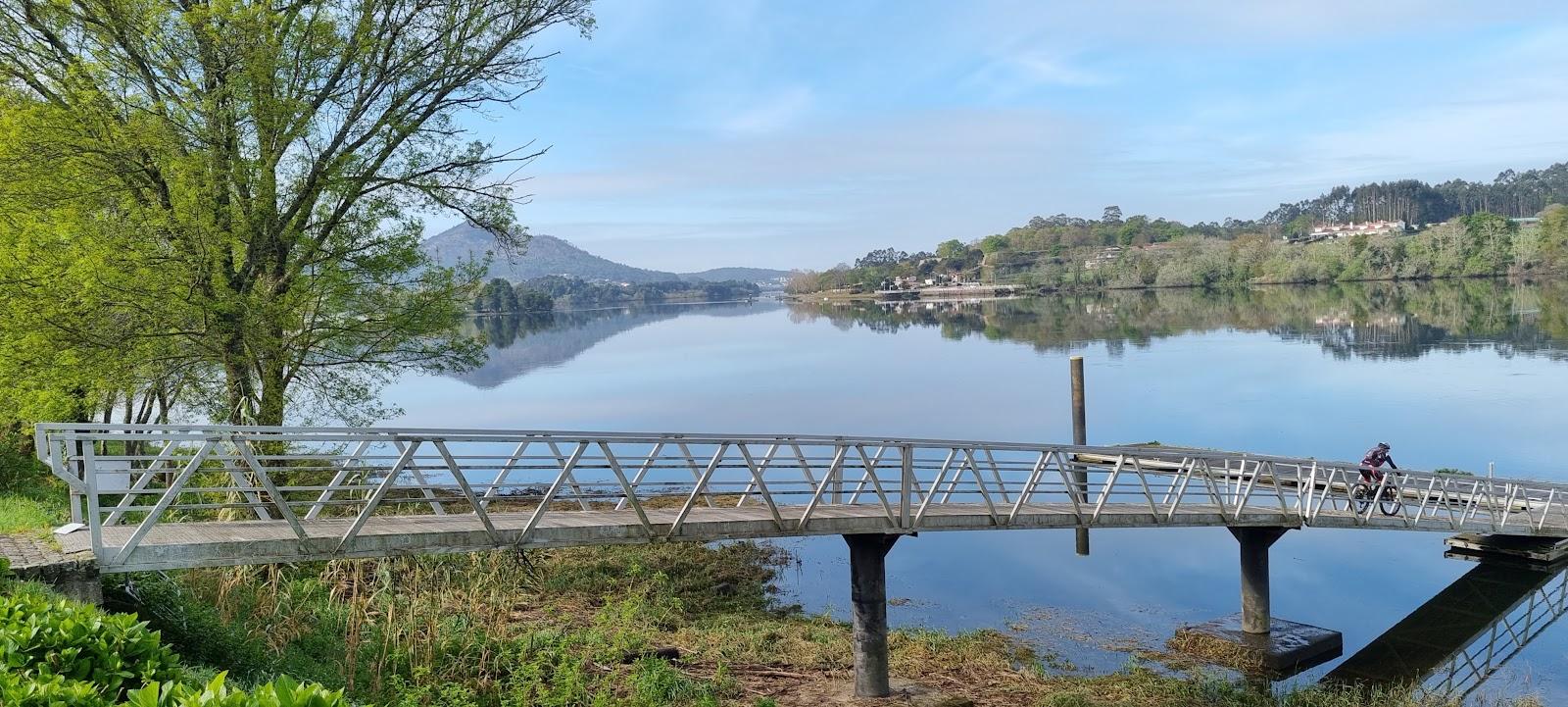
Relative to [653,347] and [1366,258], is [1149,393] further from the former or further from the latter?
[1366,258]

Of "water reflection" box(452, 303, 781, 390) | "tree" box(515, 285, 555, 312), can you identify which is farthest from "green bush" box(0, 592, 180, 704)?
"tree" box(515, 285, 555, 312)

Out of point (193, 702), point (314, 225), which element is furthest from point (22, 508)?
point (193, 702)

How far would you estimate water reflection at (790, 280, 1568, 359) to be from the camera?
65.4 meters

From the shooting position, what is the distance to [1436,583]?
2152 cm

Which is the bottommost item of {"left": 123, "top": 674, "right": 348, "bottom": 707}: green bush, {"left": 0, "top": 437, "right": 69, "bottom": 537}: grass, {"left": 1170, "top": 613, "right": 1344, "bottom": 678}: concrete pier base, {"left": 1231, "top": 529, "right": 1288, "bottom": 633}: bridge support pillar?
{"left": 1170, "top": 613, "right": 1344, "bottom": 678}: concrete pier base

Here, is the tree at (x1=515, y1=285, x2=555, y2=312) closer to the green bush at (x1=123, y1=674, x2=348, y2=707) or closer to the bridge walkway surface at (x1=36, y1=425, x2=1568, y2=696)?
the bridge walkway surface at (x1=36, y1=425, x2=1568, y2=696)

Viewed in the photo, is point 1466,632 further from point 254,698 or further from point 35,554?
Result: point 35,554

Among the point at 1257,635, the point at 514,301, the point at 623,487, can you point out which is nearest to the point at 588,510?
the point at 623,487

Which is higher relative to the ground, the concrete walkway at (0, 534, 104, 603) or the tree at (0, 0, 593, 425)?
the tree at (0, 0, 593, 425)

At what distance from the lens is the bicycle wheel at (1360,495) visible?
18812 mm

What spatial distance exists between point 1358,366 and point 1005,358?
2149 centimetres

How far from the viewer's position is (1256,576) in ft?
58.1

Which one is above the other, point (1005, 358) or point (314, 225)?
point (314, 225)

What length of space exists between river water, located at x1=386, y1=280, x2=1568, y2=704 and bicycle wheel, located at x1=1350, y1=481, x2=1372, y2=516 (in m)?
2.10
